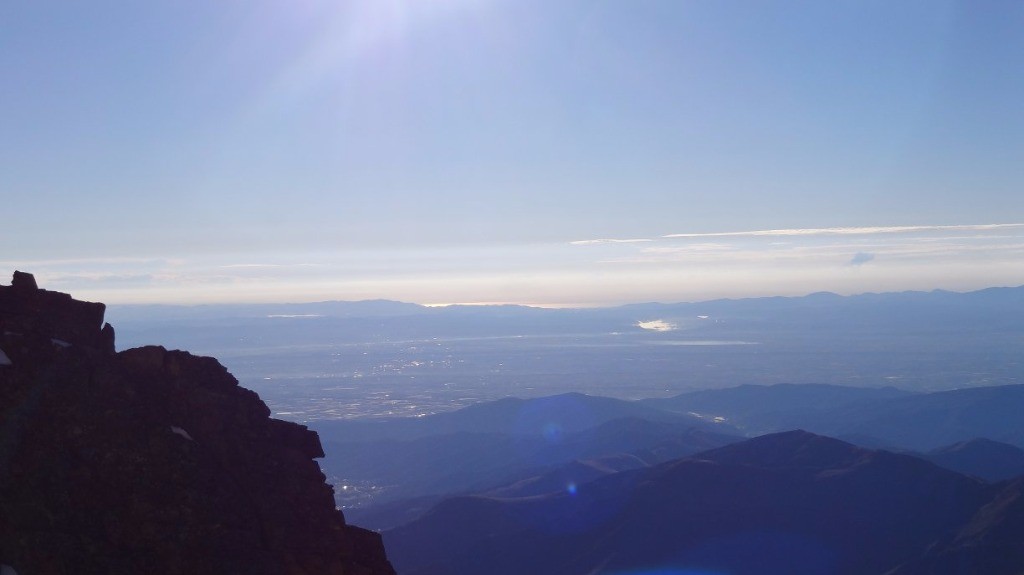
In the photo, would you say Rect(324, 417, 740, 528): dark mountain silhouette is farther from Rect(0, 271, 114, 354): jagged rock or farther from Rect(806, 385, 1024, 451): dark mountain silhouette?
Rect(0, 271, 114, 354): jagged rock

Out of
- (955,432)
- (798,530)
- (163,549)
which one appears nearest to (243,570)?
(163,549)

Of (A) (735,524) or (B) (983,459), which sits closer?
(A) (735,524)

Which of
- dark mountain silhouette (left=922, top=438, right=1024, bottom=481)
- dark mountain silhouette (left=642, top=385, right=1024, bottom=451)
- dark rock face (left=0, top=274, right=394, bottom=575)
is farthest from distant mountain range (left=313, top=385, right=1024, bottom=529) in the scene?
dark rock face (left=0, top=274, right=394, bottom=575)

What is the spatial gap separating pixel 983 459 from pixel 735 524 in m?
41.7

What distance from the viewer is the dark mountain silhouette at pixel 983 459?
76.4m

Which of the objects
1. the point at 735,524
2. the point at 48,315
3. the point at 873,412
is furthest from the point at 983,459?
the point at 48,315

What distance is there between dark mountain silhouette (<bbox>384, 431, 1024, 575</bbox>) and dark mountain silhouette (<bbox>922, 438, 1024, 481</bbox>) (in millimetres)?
20527

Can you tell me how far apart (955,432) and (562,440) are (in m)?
61.2

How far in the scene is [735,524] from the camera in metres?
52.7

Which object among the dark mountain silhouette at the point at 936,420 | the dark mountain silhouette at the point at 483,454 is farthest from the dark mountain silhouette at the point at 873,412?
the dark mountain silhouette at the point at 483,454

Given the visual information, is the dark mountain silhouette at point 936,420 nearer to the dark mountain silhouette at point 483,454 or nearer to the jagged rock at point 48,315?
the dark mountain silhouette at point 483,454

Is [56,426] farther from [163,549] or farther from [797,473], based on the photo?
[797,473]

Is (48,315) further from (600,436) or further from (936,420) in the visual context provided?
(936,420)

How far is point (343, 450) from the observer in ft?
413
